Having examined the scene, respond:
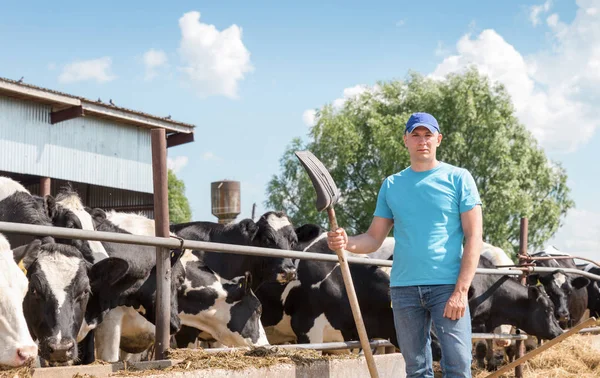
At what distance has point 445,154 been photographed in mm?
34219

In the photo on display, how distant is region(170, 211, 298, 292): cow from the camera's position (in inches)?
345

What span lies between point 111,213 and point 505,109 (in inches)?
1143

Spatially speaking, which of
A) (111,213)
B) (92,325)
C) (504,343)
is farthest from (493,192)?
(92,325)

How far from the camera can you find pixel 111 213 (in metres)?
8.27

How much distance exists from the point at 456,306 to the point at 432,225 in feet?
1.58

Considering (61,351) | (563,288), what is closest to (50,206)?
(61,351)

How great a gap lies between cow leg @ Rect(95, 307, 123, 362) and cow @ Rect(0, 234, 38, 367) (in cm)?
226

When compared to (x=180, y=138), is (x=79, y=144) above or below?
below

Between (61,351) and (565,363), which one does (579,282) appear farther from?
(61,351)

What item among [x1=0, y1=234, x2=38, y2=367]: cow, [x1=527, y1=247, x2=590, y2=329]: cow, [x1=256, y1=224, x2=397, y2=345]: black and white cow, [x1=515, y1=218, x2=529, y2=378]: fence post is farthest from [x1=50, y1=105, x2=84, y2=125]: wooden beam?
[x1=0, y1=234, x2=38, y2=367]: cow

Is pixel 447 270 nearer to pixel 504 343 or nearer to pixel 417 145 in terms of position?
pixel 417 145

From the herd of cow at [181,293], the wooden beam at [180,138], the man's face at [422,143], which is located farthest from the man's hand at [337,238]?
the wooden beam at [180,138]

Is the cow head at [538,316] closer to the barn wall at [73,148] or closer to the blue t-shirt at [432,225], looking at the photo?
the blue t-shirt at [432,225]

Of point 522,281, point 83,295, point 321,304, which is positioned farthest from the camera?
point 522,281
